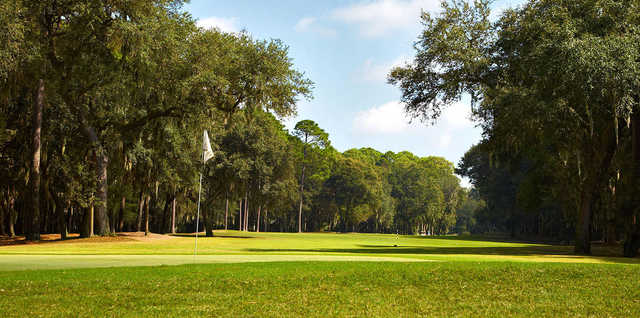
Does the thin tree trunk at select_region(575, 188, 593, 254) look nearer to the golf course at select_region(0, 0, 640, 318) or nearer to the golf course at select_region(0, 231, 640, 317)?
the golf course at select_region(0, 0, 640, 318)

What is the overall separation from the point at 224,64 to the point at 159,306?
82.0ft

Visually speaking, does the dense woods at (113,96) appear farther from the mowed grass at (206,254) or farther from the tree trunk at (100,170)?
the mowed grass at (206,254)

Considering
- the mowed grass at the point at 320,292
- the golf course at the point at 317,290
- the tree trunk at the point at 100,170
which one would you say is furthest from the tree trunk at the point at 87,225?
the mowed grass at the point at 320,292

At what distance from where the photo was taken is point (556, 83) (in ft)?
81.9

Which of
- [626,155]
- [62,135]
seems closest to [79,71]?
[62,135]

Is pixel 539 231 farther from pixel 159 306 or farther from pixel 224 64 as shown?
pixel 159 306

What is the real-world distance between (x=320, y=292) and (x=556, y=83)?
18674 mm

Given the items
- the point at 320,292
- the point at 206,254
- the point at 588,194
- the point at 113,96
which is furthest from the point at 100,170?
the point at 588,194

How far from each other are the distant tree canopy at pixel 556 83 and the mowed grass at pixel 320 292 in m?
11.7

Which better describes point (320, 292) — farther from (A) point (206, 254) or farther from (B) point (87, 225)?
(B) point (87, 225)

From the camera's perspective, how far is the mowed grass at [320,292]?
9281mm

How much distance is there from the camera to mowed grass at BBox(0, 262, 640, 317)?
928cm

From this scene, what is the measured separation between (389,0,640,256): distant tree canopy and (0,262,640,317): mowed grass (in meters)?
11.7

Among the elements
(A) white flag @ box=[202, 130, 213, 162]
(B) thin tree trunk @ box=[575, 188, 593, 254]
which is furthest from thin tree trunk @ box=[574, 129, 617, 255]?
(A) white flag @ box=[202, 130, 213, 162]
